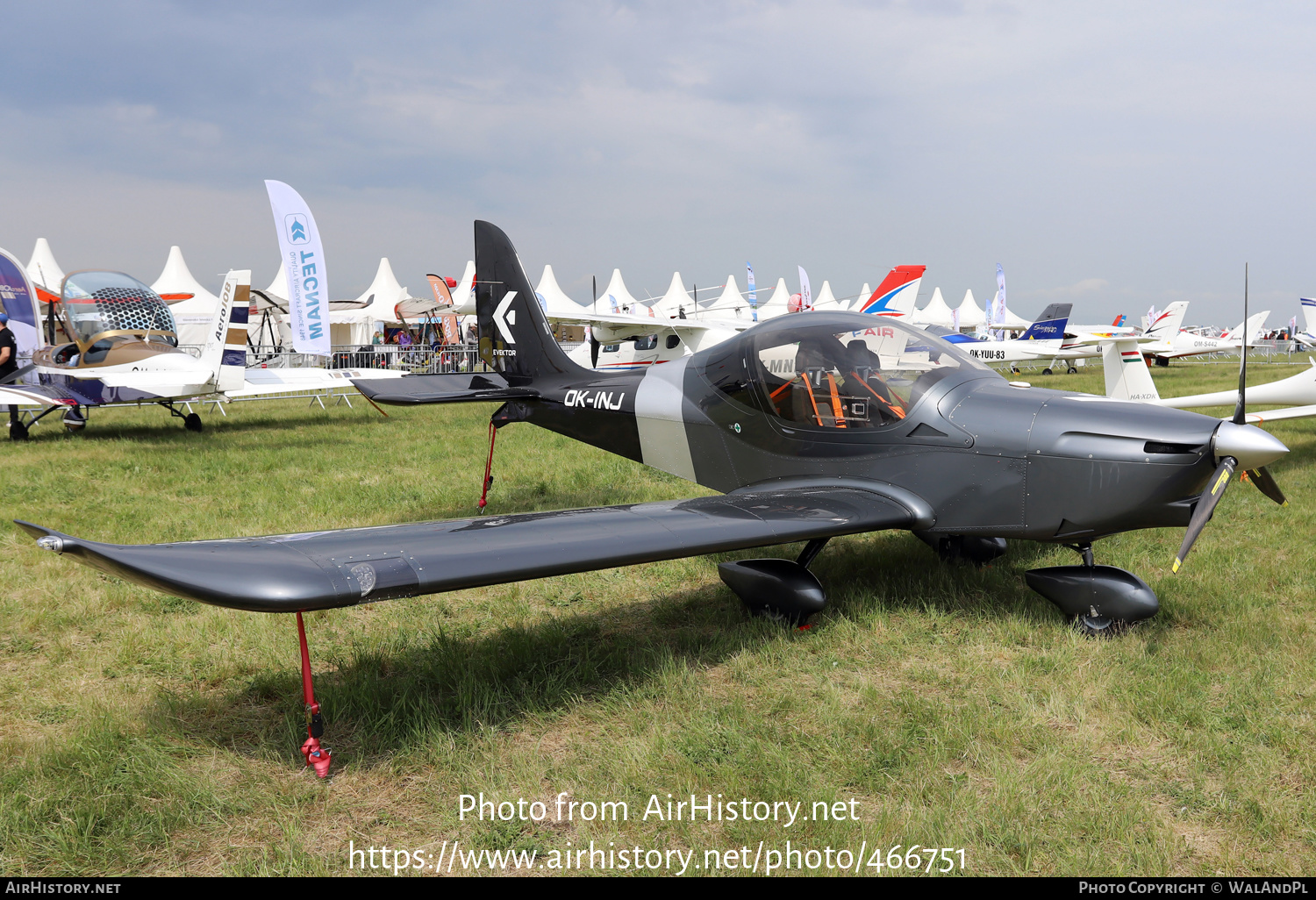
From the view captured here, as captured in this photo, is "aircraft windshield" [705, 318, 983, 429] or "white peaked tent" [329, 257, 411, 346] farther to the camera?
"white peaked tent" [329, 257, 411, 346]

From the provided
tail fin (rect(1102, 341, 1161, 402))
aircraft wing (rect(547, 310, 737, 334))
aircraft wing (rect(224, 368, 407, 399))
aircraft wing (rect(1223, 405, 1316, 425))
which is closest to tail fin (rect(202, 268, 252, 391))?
aircraft wing (rect(224, 368, 407, 399))

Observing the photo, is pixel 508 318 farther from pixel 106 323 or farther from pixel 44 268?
pixel 44 268

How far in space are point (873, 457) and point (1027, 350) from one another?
28.7m

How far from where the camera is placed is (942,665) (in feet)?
13.0

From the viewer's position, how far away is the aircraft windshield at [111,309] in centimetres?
1387

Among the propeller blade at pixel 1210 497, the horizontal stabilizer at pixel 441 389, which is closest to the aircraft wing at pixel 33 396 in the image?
the horizontal stabilizer at pixel 441 389

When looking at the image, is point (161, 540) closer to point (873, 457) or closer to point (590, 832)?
point (590, 832)

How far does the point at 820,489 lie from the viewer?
468 cm

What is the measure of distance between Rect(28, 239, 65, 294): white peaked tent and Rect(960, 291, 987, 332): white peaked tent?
5879cm

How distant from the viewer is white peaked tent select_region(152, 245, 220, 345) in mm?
32094

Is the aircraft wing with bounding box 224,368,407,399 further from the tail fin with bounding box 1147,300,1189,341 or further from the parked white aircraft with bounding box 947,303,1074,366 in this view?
the tail fin with bounding box 1147,300,1189,341

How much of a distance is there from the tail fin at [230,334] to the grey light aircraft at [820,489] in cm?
962

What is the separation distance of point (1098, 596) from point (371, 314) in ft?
135

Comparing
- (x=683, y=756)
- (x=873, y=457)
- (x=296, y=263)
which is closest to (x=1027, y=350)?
(x=296, y=263)
